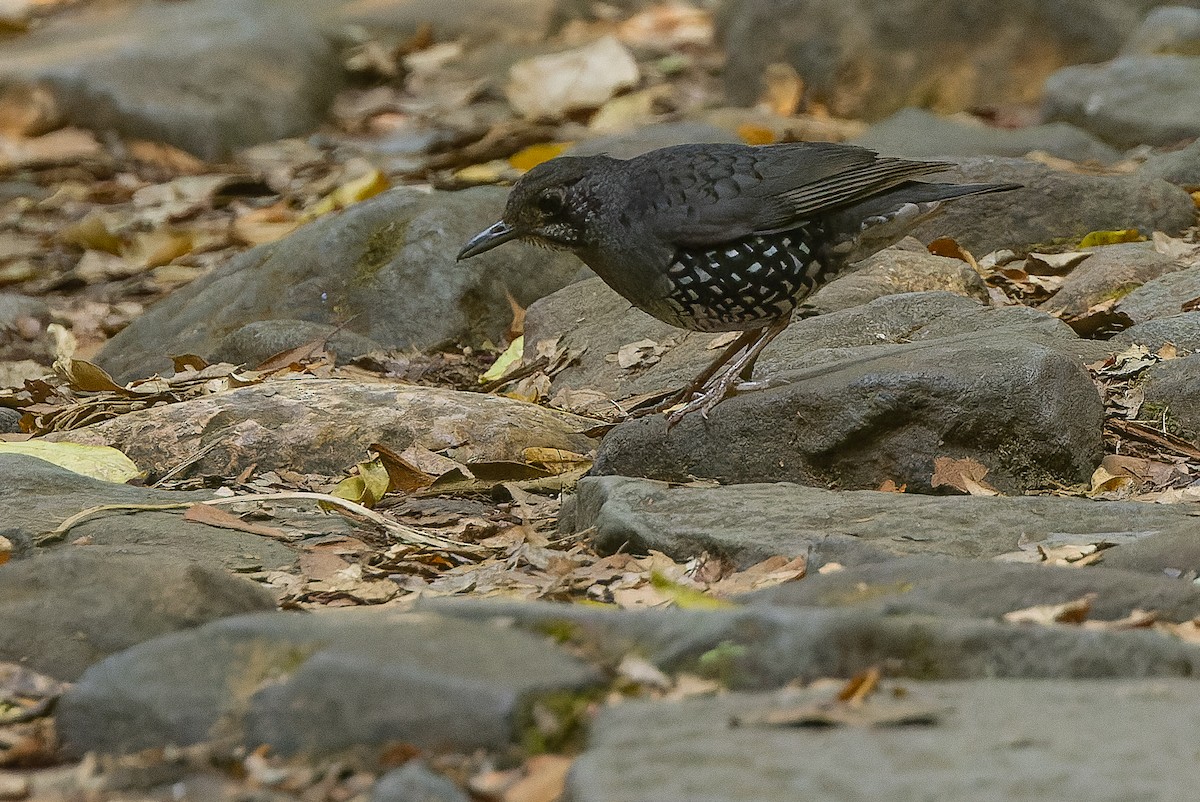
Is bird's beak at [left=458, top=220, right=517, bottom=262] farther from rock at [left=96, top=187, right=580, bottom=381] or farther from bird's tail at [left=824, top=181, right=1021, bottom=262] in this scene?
rock at [left=96, top=187, right=580, bottom=381]

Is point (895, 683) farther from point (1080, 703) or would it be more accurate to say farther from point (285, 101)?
point (285, 101)

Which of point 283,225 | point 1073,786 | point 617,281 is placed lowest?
point 283,225

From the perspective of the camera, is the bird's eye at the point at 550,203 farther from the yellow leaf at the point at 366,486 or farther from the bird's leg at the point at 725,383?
the yellow leaf at the point at 366,486

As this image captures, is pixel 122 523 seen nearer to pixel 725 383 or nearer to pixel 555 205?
pixel 555 205

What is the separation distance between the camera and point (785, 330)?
6.24 metres

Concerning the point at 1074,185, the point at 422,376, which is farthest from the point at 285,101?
the point at 1074,185

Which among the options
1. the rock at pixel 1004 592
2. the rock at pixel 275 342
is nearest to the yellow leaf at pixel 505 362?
the rock at pixel 275 342

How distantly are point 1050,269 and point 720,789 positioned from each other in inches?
215

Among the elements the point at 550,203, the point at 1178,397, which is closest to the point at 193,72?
the point at 550,203

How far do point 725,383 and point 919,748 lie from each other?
2807 millimetres

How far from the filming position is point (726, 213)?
5.21m

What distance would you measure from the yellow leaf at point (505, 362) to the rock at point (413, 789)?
4640 mm

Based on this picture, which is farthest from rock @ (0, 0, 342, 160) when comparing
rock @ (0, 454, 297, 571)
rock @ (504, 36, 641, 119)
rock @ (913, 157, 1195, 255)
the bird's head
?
rock @ (0, 454, 297, 571)

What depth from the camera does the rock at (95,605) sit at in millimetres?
3320
